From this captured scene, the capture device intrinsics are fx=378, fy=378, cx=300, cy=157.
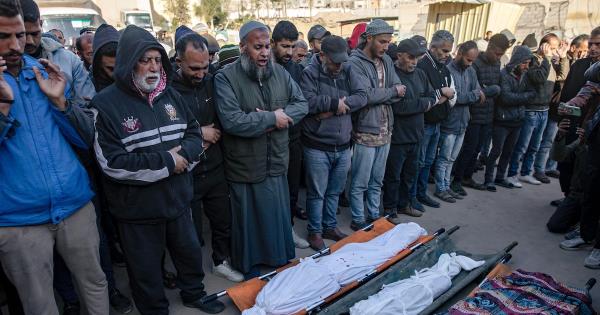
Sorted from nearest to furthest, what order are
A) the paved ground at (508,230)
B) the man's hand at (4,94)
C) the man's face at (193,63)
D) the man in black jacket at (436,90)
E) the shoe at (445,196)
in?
the man's hand at (4,94), the man's face at (193,63), the paved ground at (508,230), the man in black jacket at (436,90), the shoe at (445,196)

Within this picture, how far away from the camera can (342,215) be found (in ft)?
16.0

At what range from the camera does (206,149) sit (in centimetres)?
315

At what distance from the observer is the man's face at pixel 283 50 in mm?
4117

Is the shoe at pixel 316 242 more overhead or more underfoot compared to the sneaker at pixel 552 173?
more overhead

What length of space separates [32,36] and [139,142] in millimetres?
1126

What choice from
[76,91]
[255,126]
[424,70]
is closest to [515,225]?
[424,70]

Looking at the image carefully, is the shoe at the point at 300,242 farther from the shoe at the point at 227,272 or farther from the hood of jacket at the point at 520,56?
the hood of jacket at the point at 520,56

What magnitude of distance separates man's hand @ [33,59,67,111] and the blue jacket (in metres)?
0.04

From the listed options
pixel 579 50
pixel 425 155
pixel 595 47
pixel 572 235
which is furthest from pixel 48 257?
pixel 579 50

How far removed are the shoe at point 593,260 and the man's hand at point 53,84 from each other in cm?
461

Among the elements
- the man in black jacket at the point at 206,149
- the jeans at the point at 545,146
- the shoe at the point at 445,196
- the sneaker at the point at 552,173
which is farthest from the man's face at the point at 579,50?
the man in black jacket at the point at 206,149

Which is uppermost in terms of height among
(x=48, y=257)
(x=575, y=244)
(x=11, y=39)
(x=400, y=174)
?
(x=11, y=39)

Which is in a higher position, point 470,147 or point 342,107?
point 342,107

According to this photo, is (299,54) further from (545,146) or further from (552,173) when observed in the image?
(552,173)
